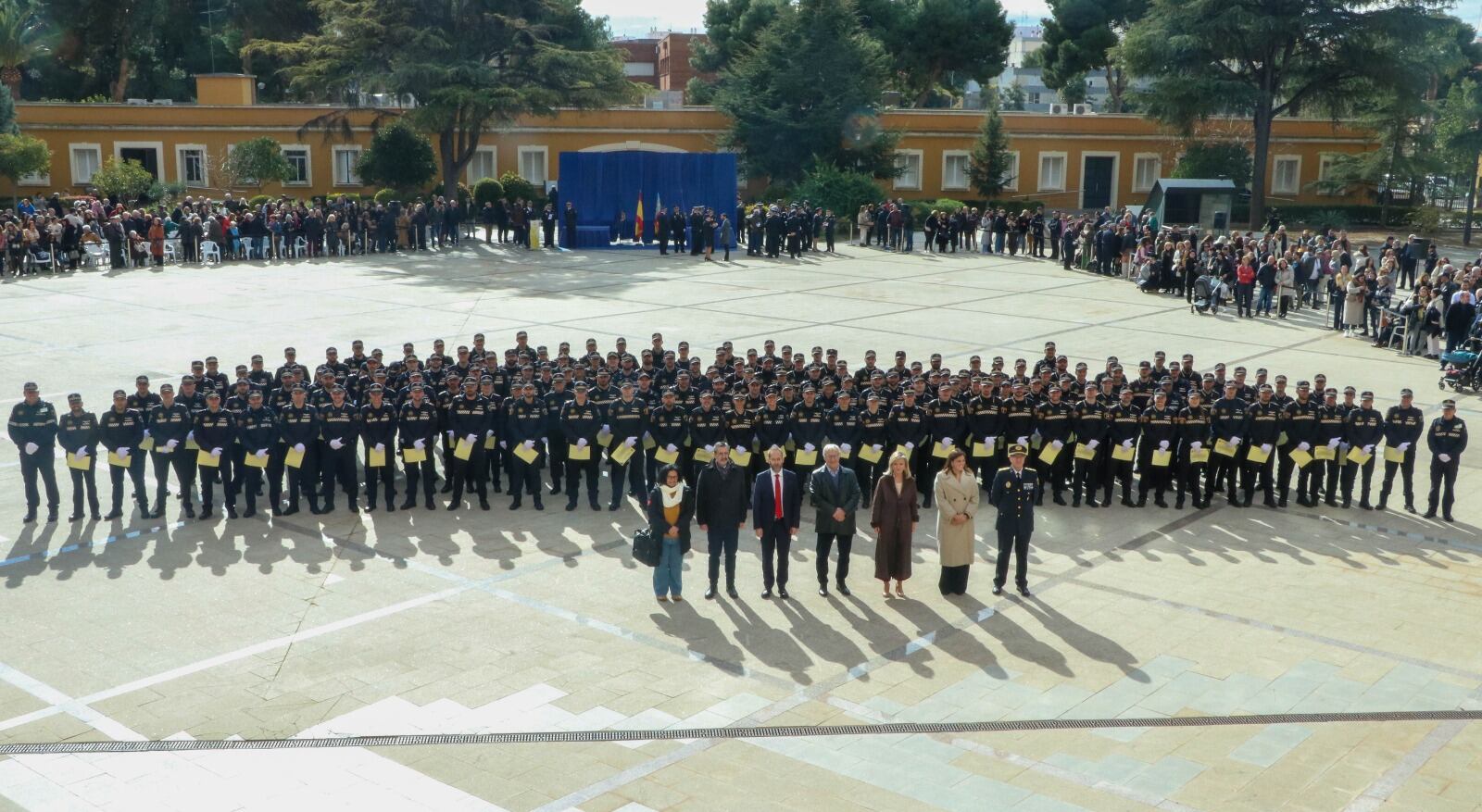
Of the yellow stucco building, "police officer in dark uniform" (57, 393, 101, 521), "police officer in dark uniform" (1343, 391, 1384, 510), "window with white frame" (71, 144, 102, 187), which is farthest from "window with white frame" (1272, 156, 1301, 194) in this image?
"police officer in dark uniform" (57, 393, 101, 521)

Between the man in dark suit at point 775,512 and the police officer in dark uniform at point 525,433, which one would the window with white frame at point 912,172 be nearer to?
the police officer in dark uniform at point 525,433

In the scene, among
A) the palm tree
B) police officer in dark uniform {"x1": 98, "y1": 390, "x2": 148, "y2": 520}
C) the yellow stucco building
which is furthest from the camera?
the yellow stucco building

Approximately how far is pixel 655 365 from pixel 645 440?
2.52 m

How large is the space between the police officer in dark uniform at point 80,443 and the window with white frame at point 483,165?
3884 centimetres

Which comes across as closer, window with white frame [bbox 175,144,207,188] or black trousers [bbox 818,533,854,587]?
black trousers [bbox 818,533,854,587]

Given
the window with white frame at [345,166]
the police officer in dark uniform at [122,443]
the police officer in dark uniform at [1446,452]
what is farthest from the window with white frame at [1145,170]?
the police officer in dark uniform at [122,443]

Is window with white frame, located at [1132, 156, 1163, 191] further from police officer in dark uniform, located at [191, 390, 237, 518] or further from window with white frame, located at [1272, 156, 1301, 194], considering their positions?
police officer in dark uniform, located at [191, 390, 237, 518]

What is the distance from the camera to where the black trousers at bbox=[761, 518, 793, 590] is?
11695 mm

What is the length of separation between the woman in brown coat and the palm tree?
137 ft

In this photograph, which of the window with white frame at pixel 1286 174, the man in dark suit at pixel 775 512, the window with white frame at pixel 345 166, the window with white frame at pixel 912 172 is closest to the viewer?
the man in dark suit at pixel 775 512

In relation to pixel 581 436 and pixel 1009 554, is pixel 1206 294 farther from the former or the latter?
pixel 1009 554

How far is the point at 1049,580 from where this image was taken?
40.3 feet

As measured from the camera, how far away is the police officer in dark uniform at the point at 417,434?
46.8ft

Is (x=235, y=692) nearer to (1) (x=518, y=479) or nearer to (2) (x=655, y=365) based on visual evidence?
(1) (x=518, y=479)
